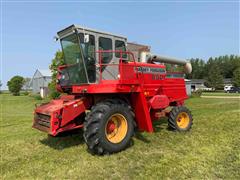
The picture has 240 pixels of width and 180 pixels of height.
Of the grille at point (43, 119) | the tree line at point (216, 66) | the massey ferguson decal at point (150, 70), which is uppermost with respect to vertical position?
the tree line at point (216, 66)

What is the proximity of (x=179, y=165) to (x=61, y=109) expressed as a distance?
2.98 metres

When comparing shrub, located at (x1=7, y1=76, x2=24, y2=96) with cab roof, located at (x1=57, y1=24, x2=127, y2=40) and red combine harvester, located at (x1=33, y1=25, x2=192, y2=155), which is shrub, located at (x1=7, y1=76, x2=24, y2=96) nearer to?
red combine harvester, located at (x1=33, y1=25, x2=192, y2=155)

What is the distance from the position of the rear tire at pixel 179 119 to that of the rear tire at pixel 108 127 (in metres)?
2.18

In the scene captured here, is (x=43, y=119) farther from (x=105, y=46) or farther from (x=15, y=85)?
(x=15, y=85)

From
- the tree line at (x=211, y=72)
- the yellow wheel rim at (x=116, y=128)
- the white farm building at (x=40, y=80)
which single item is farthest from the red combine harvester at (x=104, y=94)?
the white farm building at (x=40, y=80)

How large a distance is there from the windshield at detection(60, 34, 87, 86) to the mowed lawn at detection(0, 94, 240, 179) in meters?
1.74

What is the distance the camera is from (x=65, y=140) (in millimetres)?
7387

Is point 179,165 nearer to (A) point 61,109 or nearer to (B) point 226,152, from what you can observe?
(B) point 226,152

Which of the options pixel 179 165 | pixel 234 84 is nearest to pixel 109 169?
pixel 179 165

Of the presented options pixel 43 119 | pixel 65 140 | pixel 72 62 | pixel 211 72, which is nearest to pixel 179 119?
pixel 65 140

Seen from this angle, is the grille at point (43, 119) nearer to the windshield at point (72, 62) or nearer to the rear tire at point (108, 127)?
the rear tire at point (108, 127)

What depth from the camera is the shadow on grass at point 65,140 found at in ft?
22.5

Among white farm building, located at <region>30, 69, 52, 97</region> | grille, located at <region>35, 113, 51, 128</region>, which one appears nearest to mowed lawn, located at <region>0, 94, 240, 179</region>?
grille, located at <region>35, 113, 51, 128</region>

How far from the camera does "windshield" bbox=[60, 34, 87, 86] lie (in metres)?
6.71
